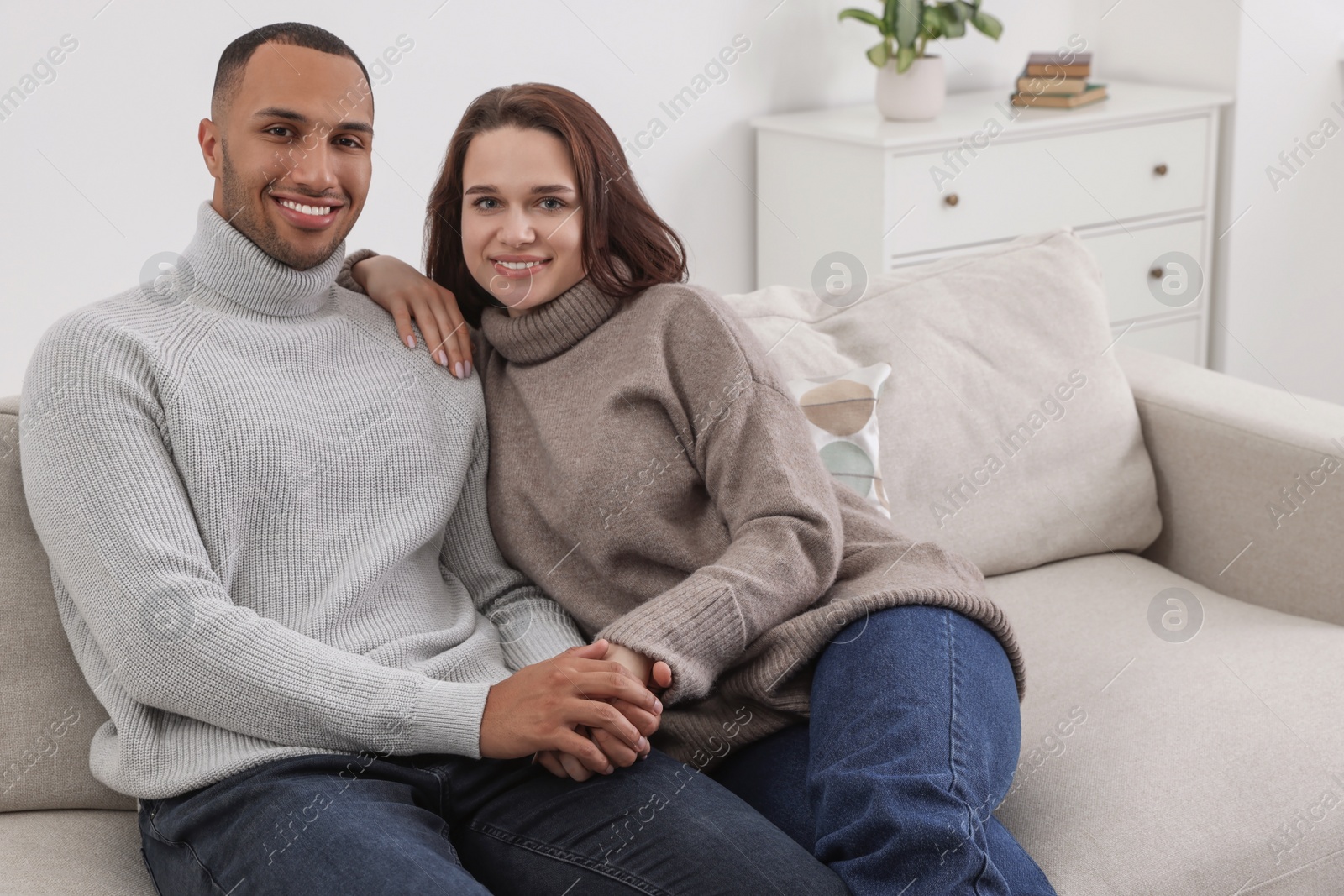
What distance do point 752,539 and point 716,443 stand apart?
12cm

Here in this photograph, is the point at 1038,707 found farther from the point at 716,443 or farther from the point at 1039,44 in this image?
the point at 1039,44

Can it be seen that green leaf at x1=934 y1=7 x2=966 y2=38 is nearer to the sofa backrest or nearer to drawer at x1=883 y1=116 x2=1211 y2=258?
drawer at x1=883 y1=116 x2=1211 y2=258

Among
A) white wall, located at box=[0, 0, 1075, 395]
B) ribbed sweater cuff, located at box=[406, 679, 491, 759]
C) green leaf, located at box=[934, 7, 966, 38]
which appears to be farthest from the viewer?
green leaf, located at box=[934, 7, 966, 38]

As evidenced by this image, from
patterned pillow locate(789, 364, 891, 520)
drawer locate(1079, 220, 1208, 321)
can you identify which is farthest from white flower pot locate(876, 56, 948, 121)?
patterned pillow locate(789, 364, 891, 520)

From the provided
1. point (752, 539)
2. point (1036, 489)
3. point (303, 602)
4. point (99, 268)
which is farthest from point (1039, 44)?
point (303, 602)

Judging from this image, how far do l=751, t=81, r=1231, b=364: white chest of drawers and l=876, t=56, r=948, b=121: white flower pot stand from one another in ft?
0.13

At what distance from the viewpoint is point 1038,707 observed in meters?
1.51

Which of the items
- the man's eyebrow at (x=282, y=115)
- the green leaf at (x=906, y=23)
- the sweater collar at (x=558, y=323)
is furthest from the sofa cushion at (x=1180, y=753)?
the green leaf at (x=906, y=23)

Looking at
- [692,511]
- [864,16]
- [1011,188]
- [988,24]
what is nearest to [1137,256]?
[1011,188]

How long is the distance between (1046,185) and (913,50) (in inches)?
18.0

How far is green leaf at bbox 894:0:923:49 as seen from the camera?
305 cm

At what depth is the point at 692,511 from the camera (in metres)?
1.42

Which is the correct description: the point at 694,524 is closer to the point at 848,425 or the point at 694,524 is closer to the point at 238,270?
the point at 848,425

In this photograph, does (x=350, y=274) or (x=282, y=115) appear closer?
(x=282, y=115)
